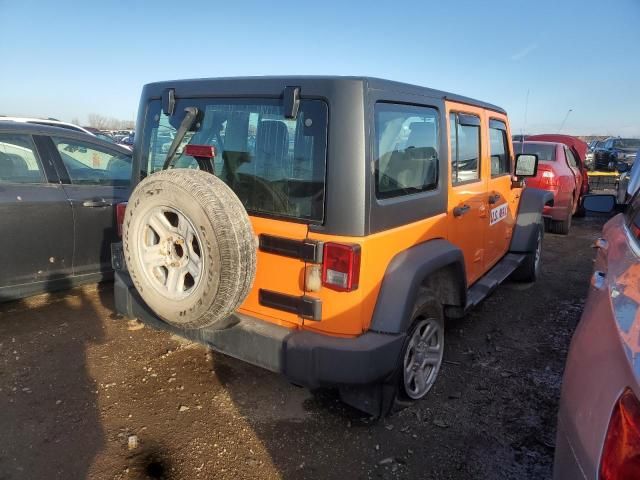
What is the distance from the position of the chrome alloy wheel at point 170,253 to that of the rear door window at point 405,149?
Result: 99cm

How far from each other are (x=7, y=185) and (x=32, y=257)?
617 millimetres

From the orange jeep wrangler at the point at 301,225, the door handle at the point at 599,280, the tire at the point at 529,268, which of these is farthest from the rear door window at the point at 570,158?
the door handle at the point at 599,280

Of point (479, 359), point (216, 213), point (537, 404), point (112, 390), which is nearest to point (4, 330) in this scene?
point (112, 390)

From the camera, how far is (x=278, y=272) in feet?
7.87

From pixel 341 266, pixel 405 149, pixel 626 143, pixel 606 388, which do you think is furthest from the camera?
pixel 626 143

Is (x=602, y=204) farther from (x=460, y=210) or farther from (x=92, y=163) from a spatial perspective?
(x=92, y=163)

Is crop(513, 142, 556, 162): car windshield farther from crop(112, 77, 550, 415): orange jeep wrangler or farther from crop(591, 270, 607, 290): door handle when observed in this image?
crop(591, 270, 607, 290): door handle

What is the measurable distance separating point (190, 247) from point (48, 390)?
1528 mm

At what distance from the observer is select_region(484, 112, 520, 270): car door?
12.7ft

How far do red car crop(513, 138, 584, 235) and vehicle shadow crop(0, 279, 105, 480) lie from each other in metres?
6.65

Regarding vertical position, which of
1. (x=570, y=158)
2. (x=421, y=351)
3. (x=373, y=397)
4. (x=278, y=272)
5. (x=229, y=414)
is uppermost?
(x=570, y=158)

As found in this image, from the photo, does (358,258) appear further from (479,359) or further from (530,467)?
(479,359)

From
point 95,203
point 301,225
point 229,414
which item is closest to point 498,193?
point 301,225

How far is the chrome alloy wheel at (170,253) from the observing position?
2.32m
